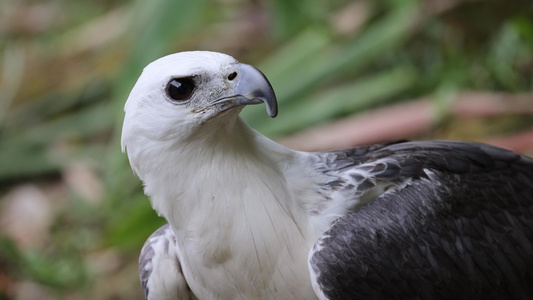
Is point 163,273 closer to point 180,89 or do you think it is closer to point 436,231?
point 180,89

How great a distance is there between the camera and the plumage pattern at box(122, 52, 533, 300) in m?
2.79

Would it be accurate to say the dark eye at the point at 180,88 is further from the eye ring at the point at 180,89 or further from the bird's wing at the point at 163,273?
the bird's wing at the point at 163,273

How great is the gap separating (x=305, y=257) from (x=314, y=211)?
200mm

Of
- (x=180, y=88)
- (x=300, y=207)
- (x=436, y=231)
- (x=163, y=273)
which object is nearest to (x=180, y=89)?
(x=180, y=88)

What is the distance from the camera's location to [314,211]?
3.05m

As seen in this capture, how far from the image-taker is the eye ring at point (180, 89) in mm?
2760

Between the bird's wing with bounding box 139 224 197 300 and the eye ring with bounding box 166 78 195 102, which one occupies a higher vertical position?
the eye ring with bounding box 166 78 195 102

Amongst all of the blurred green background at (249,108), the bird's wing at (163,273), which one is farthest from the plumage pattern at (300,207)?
the blurred green background at (249,108)

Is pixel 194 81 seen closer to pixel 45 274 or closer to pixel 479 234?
pixel 479 234

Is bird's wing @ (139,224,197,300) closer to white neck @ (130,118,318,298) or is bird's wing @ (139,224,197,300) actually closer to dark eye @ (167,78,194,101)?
white neck @ (130,118,318,298)

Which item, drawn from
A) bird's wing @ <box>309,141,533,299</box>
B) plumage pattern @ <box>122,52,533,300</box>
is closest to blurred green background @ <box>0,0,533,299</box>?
bird's wing @ <box>309,141,533,299</box>

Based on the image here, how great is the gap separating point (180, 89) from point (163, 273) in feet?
2.96

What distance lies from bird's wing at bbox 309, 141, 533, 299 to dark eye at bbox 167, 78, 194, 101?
72cm

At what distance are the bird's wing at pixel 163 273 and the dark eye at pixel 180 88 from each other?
80 centimetres
